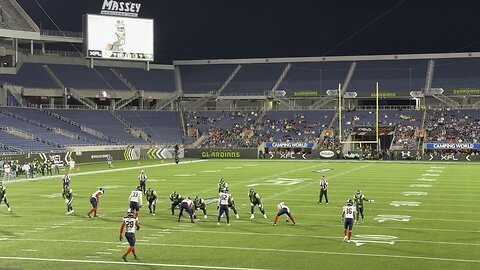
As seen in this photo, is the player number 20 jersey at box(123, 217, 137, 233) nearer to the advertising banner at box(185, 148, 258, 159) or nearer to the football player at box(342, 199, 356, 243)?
the football player at box(342, 199, 356, 243)

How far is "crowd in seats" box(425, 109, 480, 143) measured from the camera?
62.2 metres

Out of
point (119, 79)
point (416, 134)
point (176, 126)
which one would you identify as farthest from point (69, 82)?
point (416, 134)

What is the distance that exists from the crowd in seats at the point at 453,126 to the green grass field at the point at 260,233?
3032cm

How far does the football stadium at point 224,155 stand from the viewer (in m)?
16.8

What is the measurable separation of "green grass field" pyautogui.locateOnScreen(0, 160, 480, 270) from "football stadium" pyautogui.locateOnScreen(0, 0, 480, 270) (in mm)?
93

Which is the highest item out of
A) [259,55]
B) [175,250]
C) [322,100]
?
[259,55]

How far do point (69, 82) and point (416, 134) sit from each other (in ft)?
120

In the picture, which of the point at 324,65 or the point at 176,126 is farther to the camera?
the point at 324,65

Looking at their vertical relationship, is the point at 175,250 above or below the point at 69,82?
below

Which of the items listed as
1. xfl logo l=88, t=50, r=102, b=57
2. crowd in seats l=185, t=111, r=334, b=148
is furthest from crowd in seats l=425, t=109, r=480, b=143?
xfl logo l=88, t=50, r=102, b=57

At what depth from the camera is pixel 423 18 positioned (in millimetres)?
75062

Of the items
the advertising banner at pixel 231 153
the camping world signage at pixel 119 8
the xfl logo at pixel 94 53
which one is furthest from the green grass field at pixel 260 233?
the camping world signage at pixel 119 8

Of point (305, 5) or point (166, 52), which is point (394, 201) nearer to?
point (305, 5)

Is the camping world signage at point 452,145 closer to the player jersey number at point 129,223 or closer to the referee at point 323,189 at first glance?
the referee at point 323,189
